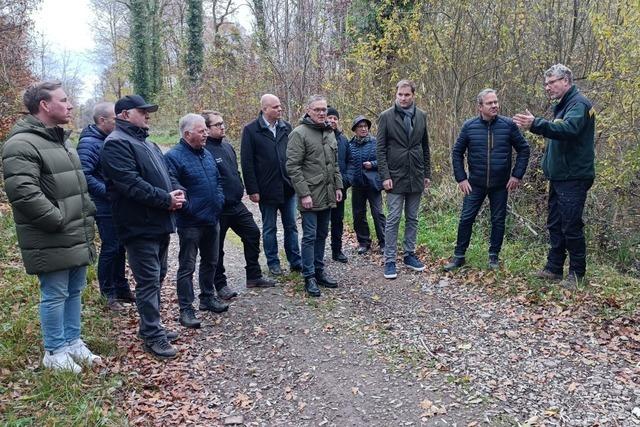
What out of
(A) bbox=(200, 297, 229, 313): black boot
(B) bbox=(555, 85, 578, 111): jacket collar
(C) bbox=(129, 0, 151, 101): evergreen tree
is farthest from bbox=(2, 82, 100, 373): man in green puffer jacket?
(C) bbox=(129, 0, 151, 101): evergreen tree

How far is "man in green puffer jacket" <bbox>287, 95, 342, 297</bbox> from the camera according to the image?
5438mm

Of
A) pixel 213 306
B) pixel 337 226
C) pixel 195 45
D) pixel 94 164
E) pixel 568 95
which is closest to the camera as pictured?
pixel 94 164

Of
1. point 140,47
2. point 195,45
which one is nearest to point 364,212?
point 195,45

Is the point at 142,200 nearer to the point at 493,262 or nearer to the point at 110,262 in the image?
the point at 110,262

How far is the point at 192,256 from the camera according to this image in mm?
4840

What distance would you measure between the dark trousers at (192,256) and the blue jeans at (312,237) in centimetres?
104

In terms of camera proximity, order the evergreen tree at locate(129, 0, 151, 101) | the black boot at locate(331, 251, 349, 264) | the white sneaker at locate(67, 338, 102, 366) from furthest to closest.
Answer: the evergreen tree at locate(129, 0, 151, 101) → the black boot at locate(331, 251, 349, 264) → the white sneaker at locate(67, 338, 102, 366)

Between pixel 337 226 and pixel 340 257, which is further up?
pixel 337 226

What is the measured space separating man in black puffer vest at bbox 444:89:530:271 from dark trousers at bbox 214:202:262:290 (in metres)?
2.61

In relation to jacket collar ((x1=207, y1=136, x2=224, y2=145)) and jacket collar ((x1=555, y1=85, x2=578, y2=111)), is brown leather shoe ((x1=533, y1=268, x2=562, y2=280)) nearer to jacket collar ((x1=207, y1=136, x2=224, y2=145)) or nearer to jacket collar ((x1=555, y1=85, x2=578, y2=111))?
jacket collar ((x1=555, y1=85, x2=578, y2=111))

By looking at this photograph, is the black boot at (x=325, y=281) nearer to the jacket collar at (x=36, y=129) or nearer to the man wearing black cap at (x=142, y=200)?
the man wearing black cap at (x=142, y=200)

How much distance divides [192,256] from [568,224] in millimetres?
3933

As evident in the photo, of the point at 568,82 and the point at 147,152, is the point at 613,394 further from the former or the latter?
the point at 147,152

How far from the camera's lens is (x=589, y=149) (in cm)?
508
